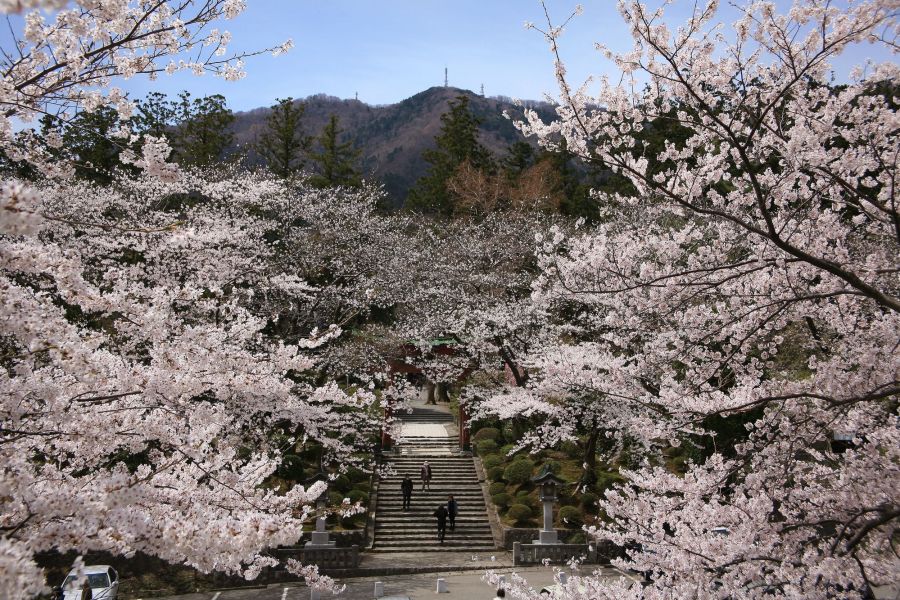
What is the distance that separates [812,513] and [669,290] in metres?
2.09

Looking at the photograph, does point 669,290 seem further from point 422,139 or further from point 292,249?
point 422,139

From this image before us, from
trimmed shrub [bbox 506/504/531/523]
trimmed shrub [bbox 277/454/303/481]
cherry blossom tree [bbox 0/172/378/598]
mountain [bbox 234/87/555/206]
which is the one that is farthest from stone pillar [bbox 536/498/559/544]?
mountain [bbox 234/87/555/206]

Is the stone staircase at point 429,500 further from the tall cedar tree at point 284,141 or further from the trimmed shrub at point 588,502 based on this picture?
the tall cedar tree at point 284,141

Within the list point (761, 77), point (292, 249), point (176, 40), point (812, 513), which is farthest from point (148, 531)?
point (292, 249)

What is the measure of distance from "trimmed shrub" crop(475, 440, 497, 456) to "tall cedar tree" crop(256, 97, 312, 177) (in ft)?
56.6

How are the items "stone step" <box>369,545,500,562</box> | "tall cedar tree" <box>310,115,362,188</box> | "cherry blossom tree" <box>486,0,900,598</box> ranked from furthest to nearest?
"tall cedar tree" <box>310,115,362,188</box> < "stone step" <box>369,545,500,562</box> < "cherry blossom tree" <box>486,0,900,598</box>

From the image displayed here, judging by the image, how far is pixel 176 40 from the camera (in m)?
4.83

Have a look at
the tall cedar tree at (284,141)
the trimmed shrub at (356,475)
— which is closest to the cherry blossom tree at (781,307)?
the trimmed shrub at (356,475)

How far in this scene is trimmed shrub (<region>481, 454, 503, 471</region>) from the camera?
21.5 metres

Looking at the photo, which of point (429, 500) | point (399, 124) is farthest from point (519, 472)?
point (399, 124)

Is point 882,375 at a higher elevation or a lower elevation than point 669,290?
lower

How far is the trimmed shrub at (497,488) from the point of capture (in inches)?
794

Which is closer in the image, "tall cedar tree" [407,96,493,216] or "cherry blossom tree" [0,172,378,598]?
"cherry blossom tree" [0,172,378,598]

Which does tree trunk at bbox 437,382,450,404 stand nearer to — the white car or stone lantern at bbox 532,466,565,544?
stone lantern at bbox 532,466,565,544
